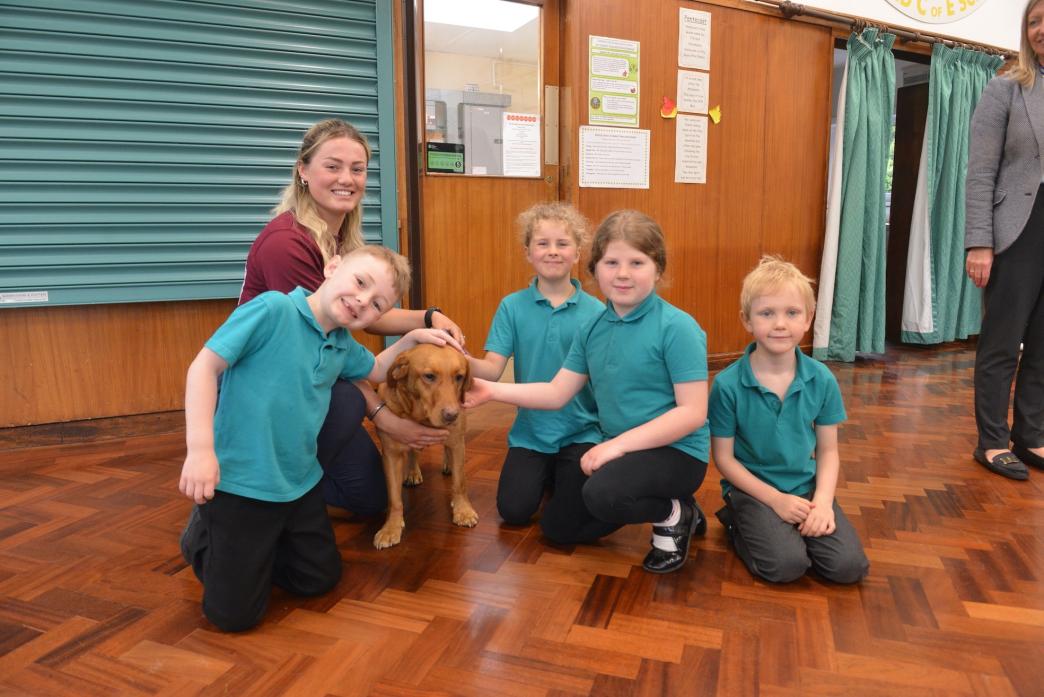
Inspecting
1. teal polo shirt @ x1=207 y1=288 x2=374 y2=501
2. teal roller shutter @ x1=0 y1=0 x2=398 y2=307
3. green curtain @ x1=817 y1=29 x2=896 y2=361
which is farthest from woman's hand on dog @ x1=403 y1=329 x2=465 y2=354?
green curtain @ x1=817 y1=29 x2=896 y2=361

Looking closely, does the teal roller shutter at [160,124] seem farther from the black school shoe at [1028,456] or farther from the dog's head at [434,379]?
the black school shoe at [1028,456]

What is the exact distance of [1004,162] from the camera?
260cm

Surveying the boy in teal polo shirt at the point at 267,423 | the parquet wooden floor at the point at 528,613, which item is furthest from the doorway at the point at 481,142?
the boy in teal polo shirt at the point at 267,423

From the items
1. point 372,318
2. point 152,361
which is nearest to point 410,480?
point 372,318

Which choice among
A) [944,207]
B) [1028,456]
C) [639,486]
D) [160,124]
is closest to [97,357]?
[160,124]

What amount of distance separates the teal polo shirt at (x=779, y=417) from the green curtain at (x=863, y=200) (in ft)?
10.4

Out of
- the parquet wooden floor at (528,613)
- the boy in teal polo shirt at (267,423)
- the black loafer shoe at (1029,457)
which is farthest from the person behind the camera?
the black loafer shoe at (1029,457)

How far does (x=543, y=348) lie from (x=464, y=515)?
0.59 m

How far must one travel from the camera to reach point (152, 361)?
3174 millimetres

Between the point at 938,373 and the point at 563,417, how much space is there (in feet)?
10.9

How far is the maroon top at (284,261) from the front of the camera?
74.9 inches

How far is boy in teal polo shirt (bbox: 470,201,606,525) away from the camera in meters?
2.20

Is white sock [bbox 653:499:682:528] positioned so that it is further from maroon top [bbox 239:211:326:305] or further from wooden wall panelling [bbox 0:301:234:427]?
wooden wall panelling [bbox 0:301:234:427]

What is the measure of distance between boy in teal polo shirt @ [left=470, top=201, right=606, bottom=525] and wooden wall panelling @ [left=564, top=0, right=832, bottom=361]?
1.76m
